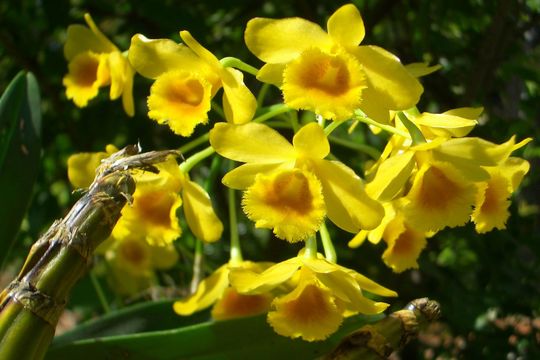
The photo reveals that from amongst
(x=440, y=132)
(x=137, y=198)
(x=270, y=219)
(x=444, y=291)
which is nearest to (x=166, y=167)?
(x=137, y=198)

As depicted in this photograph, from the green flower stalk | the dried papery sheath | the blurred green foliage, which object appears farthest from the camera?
the blurred green foliage

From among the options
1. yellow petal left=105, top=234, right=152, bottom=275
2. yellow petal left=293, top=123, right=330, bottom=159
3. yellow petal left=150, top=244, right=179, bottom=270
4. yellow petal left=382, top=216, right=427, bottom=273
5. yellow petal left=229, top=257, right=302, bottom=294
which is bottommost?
yellow petal left=150, top=244, right=179, bottom=270

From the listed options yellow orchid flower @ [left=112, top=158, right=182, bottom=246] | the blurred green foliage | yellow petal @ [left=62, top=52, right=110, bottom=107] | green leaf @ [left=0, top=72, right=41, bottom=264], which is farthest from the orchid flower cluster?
the blurred green foliage

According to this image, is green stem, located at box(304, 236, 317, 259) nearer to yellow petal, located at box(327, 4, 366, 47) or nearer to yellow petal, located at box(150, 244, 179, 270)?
yellow petal, located at box(327, 4, 366, 47)

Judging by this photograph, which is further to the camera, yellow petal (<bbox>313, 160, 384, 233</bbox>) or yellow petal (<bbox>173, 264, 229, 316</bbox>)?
yellow petal (<bbox>173, 264, 229, 316</bbox>)

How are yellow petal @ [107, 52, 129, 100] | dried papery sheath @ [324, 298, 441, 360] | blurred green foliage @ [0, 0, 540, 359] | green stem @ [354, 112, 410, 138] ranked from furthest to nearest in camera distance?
1. blurred green foliage @ [0, 0, 540, 359]
2. yellow petal @ [107, 52, 129, 100]
3. green stem @ [354, 112, 410, 138]
4. dried papery sheath @ [324, 298, 441, 360]
